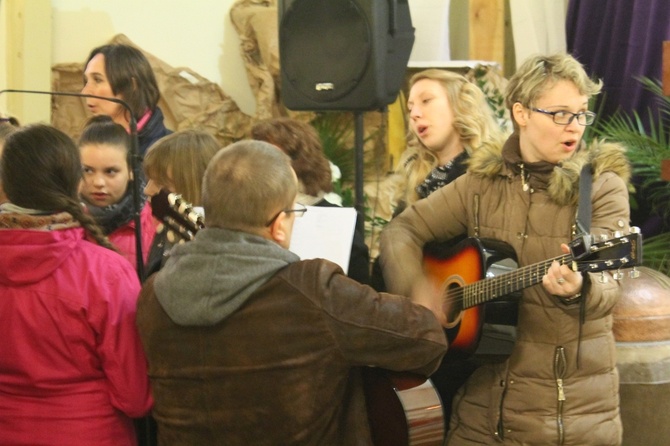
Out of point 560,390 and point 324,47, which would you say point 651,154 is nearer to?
point 324,47

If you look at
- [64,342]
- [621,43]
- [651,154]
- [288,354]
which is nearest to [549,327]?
[288,354]

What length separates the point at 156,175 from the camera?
276 cm

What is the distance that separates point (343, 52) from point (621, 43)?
1.72 metres

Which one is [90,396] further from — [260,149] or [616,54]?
[616,54]

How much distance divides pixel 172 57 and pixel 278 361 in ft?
12.1

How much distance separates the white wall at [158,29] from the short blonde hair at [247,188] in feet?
11.3

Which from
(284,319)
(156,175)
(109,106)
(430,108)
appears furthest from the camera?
(109,106)

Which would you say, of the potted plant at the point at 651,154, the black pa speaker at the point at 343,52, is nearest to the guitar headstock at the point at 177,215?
the black pa speaker at the point at 343,52

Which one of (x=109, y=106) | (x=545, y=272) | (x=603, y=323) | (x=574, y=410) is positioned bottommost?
(x=574, y=410)

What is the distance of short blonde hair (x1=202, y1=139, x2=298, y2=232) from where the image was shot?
6.41 feet

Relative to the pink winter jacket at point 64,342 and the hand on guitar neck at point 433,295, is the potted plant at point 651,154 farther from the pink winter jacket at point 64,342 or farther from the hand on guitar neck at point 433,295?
the pink winter jacket at point 64,342

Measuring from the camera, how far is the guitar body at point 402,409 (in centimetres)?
207

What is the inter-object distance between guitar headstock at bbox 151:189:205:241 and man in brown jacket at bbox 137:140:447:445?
0.29m

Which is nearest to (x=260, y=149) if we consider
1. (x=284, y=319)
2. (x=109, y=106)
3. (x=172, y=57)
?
(x=284, y=319)
